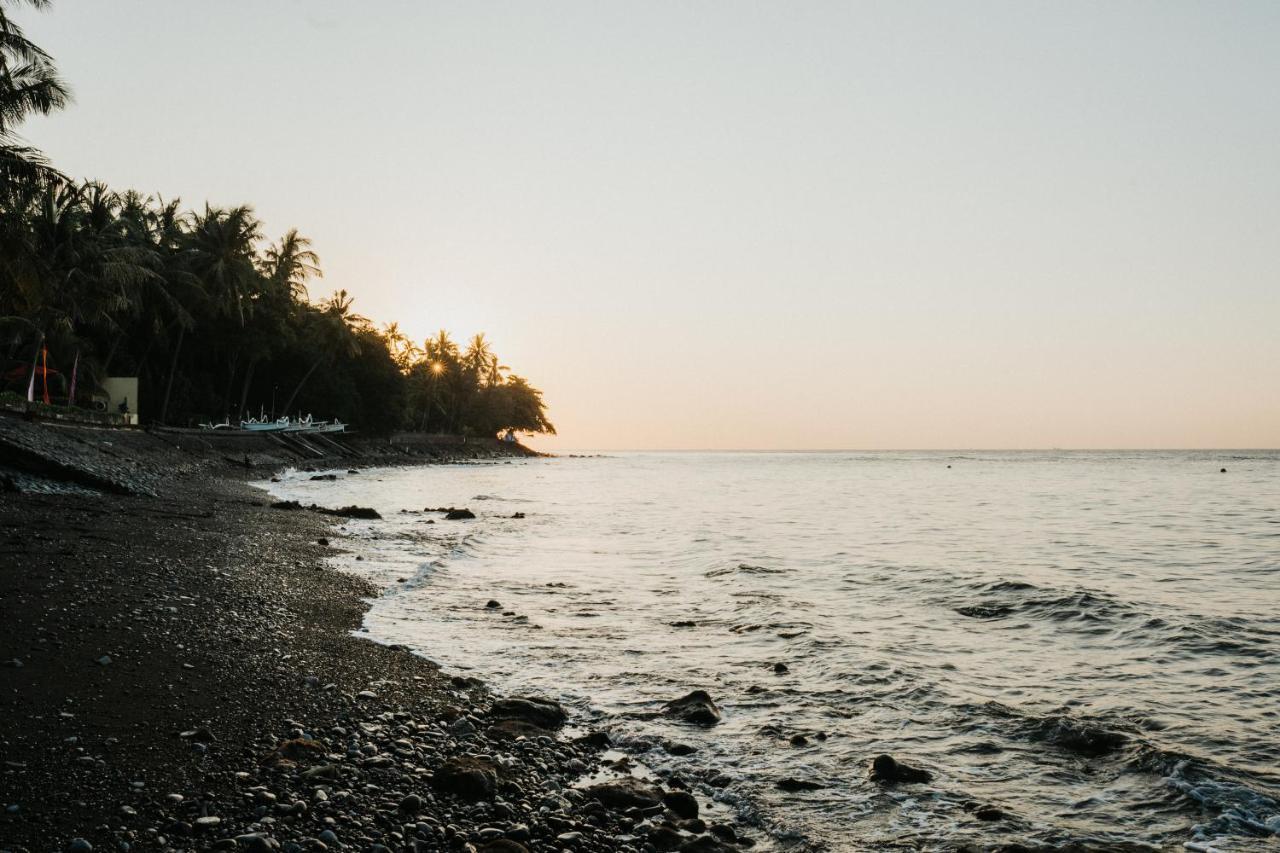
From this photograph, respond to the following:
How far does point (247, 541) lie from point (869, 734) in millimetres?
13841

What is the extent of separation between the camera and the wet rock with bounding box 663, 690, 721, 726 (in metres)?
7.77

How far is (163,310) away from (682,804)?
61.6 meters

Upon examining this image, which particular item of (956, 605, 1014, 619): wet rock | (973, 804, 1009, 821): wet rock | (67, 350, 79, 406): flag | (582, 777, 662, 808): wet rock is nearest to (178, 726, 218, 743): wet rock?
(582, 777, 662, 808): wet rock

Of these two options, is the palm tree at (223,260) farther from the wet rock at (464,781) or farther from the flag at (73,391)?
the wet rock at (464,781)

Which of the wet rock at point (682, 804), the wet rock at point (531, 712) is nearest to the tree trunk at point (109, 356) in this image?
the wet rock at point (531, 712)

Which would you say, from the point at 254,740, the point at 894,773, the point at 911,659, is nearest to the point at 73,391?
the point at 254,740

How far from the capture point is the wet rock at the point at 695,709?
7.77m

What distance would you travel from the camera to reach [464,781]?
18.1 ft

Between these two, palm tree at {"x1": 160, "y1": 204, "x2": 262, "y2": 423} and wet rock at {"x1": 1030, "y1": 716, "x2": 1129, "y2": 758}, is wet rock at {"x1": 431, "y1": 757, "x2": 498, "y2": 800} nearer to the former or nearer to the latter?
wet rock at {"x1": 1030, "y1": 716, "x2": 1129, "y2": 758}

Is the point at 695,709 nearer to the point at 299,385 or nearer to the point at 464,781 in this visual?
the point at 464,781

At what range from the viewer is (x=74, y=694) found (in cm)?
602

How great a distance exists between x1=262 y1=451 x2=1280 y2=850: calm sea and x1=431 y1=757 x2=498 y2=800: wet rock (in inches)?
64.7

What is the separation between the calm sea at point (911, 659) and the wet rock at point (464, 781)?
1645 millimetres

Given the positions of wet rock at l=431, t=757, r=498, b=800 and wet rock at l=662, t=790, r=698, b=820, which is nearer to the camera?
→ wet rock at l=431, t=757, r=498, b=800
